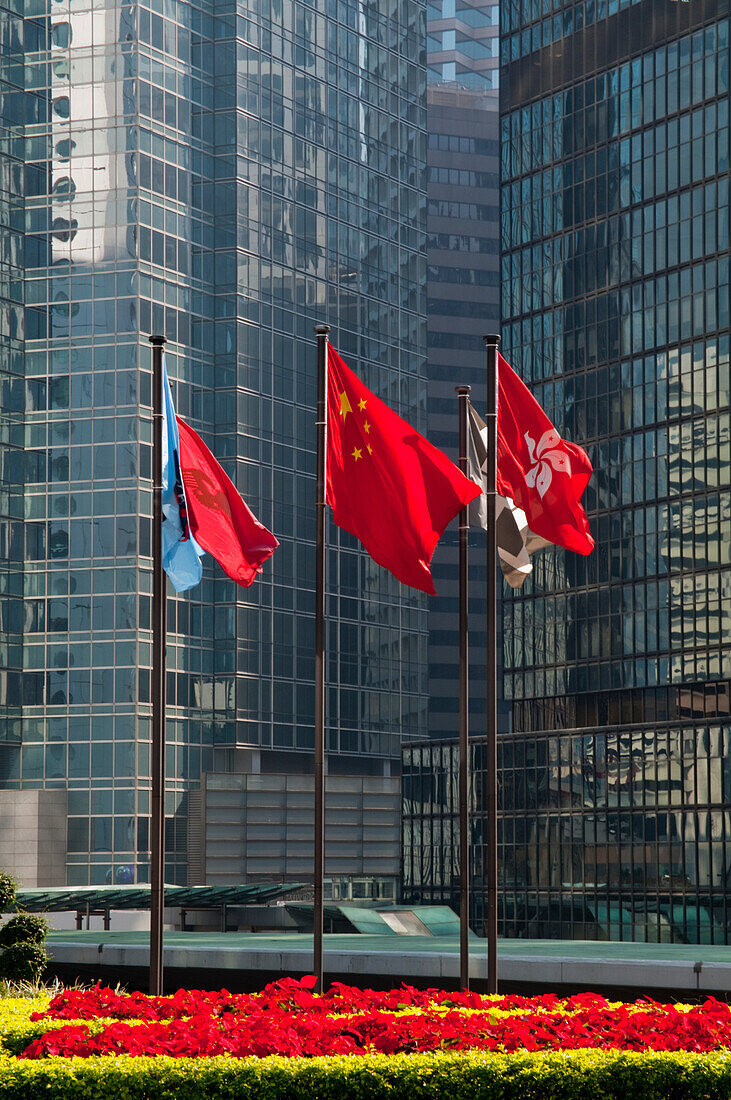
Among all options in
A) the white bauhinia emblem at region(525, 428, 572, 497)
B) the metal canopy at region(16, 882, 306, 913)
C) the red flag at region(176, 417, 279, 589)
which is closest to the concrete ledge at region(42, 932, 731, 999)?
the white bauhinia emblem at region(525, 428, 572, 497)

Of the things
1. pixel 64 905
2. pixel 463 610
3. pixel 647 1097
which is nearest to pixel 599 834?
pixel 64 905

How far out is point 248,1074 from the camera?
18.5m

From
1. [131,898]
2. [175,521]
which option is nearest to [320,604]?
[175,521]

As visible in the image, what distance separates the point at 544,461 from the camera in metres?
29.5

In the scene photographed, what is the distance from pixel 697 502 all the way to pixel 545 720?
67.1 feet

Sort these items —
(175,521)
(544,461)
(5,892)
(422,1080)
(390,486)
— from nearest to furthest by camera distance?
(422,1080) < (390,486) < (544,461) < (175,521) < (5,892)

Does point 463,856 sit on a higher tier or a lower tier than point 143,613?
lower

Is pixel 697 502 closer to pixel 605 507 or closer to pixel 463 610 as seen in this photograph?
pixel 605 507

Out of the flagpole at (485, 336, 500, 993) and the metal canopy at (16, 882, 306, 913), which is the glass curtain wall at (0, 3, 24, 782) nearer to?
the metal canopy at (16, 882, 306, 913)

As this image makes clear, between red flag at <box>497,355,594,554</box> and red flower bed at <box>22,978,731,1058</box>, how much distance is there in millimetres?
8992

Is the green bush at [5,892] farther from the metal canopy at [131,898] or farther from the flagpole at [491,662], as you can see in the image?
the metal canopy at [131,898]

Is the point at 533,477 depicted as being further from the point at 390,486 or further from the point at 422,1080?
the point at 422,1080

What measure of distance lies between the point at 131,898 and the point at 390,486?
46127 mm

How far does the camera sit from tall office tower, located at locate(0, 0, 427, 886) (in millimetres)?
109625
